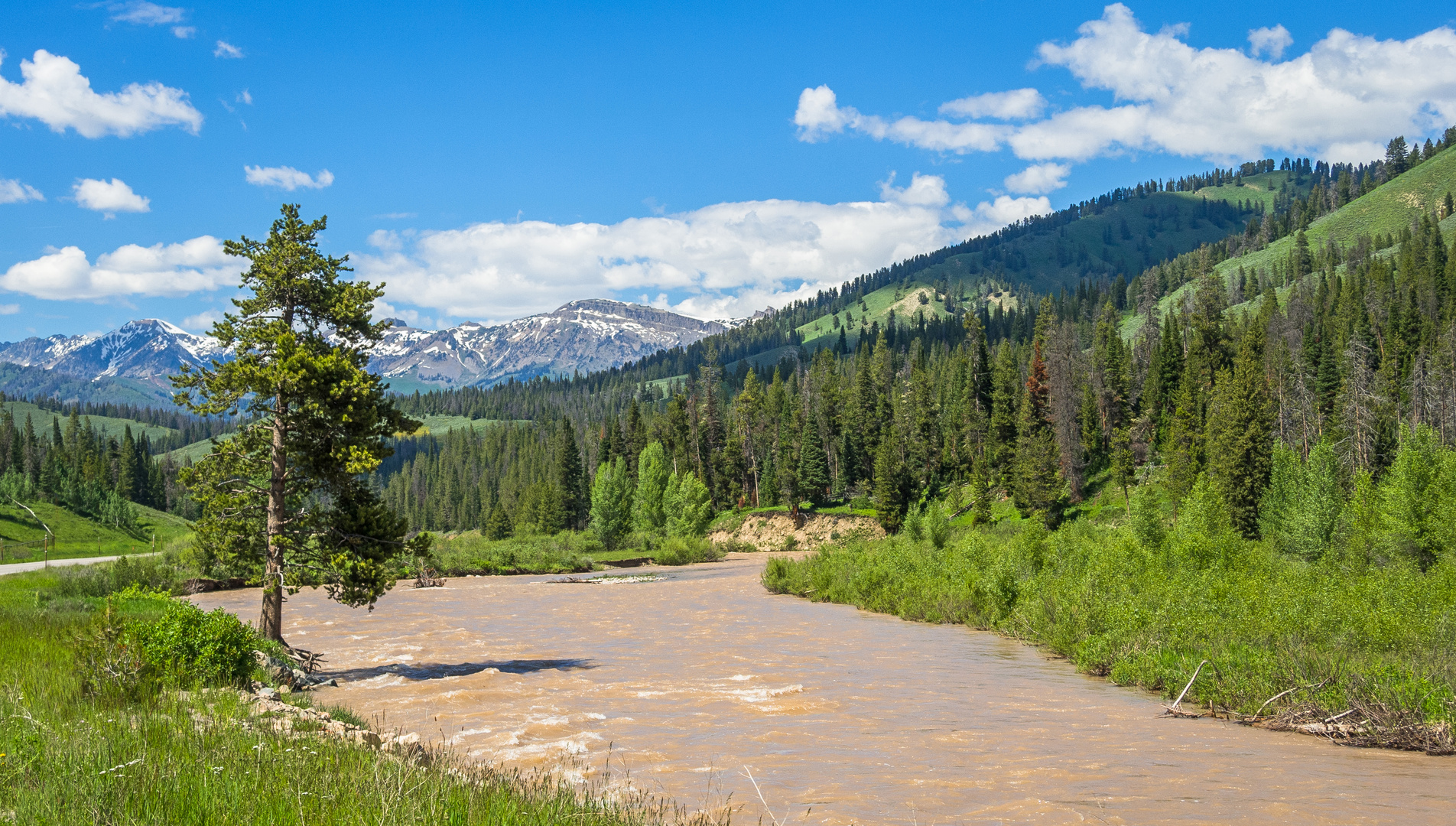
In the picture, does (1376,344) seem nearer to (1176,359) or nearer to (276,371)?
(1176,359)

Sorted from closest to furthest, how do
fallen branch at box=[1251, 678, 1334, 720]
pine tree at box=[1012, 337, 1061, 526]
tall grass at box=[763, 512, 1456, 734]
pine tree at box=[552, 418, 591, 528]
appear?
fallen branch at box=[1251, 678, 1334, 720] < tall grass at box=[763, 512, 1456, 734] < pine tree at box=[1012, 337, 1061, 526] < pine tree at box=[552, 418, 591, 528]

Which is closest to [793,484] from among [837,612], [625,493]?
[625,493]

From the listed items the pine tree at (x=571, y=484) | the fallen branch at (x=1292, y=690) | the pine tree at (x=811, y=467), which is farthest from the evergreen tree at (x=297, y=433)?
the pine tree at (x=571, y=484)

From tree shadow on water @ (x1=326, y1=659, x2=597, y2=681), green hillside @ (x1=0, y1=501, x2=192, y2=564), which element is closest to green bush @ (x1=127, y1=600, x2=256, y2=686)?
tree shadow on water @ (x1=326, y1=659, x2=597, y2=681)

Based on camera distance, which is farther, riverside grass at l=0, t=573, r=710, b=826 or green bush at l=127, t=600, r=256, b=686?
green bush at l=127, t=600, r=256, b=686

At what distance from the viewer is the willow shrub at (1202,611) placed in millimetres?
17359

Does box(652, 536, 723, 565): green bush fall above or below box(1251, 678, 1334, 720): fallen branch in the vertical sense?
below

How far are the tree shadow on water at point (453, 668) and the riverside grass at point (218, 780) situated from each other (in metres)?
12.5

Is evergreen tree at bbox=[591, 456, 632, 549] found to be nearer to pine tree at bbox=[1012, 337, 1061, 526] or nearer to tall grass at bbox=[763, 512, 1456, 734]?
pine tree at bbox=[1012, 337, 1061, 526]

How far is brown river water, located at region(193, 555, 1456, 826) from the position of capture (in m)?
11.7

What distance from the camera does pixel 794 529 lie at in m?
110

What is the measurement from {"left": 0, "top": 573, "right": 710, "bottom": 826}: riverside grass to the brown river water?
160 cm

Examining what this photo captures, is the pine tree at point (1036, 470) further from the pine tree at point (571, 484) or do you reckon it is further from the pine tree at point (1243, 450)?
the pine tree at point (571, 484)

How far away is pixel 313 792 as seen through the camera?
6.96 m
